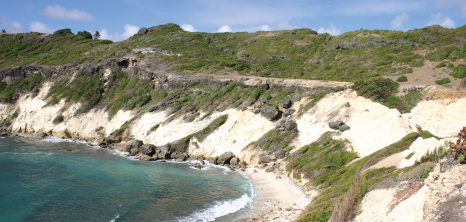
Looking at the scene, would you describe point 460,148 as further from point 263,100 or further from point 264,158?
point 263,100

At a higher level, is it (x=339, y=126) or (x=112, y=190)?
(x=339, y=126)

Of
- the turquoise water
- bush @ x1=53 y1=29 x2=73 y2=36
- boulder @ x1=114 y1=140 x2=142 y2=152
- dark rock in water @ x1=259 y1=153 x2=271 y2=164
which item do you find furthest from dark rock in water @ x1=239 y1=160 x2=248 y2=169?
bush @ x1=53 y1=29 x2=73 y2=36

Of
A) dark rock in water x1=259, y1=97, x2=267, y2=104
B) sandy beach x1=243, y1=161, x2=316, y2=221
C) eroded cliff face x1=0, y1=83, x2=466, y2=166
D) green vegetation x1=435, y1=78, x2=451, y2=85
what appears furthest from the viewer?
dark rock in water x1=259, y1=97, x2=267, y2=104

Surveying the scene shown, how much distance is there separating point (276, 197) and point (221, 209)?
520cm

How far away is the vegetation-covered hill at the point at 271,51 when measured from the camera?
54.0 m

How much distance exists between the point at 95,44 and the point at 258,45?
47.0m

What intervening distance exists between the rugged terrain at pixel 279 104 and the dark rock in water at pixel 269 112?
159mm

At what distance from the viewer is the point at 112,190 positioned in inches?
1038

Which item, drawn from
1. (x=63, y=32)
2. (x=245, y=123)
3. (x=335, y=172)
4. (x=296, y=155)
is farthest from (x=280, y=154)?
(x=63, y=32)

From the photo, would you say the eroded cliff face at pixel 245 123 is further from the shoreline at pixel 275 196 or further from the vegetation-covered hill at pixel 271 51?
the vegetation-covered hill at pixel 271 51

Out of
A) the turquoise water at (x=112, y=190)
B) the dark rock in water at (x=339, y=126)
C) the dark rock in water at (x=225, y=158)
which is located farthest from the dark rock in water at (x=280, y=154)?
the dark rock in water at (x=225, y=158)

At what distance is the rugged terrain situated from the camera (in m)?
19.3

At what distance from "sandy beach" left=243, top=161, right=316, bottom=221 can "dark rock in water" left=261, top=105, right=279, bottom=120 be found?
9.09 m

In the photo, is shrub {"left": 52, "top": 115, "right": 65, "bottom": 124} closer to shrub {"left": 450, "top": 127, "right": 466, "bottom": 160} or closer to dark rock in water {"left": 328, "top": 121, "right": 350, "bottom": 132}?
dark rock in water {"left": 328, "top": 121, "right": 350, "bottom": 132}
